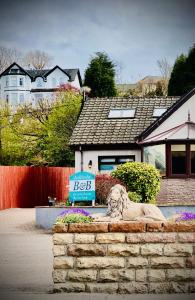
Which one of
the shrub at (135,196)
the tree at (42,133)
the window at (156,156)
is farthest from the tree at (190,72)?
the shrub at (135,196)

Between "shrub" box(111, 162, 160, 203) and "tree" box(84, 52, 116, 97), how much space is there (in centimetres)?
2961

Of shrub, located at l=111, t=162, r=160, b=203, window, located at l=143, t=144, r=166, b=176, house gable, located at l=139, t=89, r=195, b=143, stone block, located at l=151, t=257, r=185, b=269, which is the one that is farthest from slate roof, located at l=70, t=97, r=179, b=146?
stone block, located at l=151, t=257, r=185, b=269

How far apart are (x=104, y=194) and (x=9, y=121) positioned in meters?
31.7

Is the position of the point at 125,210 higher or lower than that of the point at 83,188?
higher

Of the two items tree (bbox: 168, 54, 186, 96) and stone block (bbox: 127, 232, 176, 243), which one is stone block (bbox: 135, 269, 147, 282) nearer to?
stone block (bbox: 127, 232, 176, 243)

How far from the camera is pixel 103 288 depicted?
697 centimetres

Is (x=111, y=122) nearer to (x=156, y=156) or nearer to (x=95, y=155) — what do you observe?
(x=95, y=155)

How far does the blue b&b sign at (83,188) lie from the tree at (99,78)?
3010 cm

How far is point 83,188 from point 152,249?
10029mm

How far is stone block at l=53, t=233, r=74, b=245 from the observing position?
23.4ft

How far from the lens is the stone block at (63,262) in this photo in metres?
7.05

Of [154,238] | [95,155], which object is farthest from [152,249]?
[95,155]

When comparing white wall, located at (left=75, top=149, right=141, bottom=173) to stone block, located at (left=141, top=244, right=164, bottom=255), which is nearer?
stone block, located at (left=141, top=244, right=164, bottom=255)

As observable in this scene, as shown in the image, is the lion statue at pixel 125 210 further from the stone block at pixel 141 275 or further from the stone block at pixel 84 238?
the stone block at pixel 141 275
